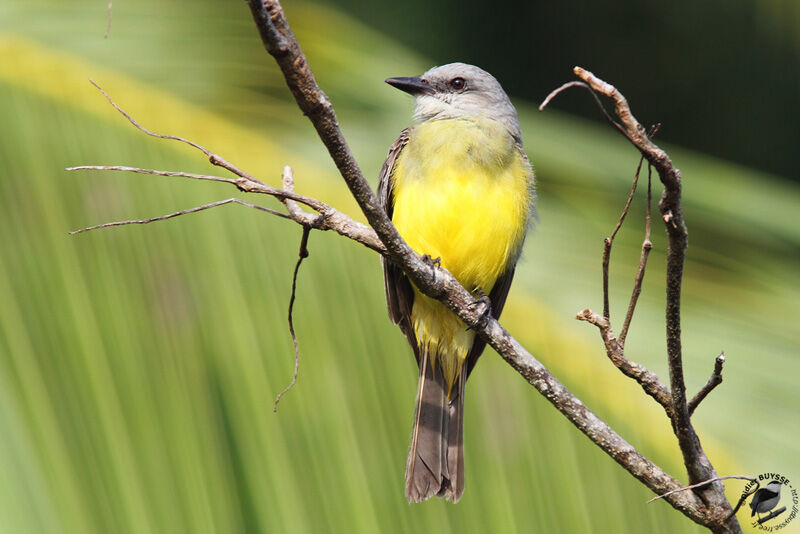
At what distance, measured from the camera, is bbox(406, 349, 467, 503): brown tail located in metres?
3.70

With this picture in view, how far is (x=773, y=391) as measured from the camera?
437 cm

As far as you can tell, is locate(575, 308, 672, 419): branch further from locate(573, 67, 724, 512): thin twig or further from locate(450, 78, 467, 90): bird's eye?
locate(450, 78, 467, 90): bird's eye

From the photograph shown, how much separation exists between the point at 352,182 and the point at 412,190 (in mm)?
1734

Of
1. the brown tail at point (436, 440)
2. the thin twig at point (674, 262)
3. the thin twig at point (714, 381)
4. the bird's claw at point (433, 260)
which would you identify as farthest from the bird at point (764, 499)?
the bird's claw at point (433, 260)

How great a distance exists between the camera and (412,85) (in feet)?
15.8

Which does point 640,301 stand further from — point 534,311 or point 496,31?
point 496,31

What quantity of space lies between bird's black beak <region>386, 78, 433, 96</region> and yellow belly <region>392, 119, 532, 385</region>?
321 millimetres

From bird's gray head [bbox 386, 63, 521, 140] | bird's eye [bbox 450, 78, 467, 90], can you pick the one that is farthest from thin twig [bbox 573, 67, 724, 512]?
bird's eye [bbox 450, 78, 467, 90]

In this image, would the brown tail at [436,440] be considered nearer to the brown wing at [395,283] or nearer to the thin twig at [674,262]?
the brown wing at [395,283]

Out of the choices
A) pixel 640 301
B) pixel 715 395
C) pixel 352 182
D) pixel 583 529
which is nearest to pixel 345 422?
pixel 583 529

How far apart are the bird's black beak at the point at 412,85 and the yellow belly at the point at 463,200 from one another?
321 mm

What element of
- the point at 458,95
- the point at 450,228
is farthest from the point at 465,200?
the point at 458,95

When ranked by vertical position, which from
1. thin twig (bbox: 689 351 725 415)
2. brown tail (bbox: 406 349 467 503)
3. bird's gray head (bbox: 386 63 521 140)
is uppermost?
bird's gray head (bbox: 386 63 521 140)

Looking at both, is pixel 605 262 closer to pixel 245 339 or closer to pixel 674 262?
pixel 674 262
